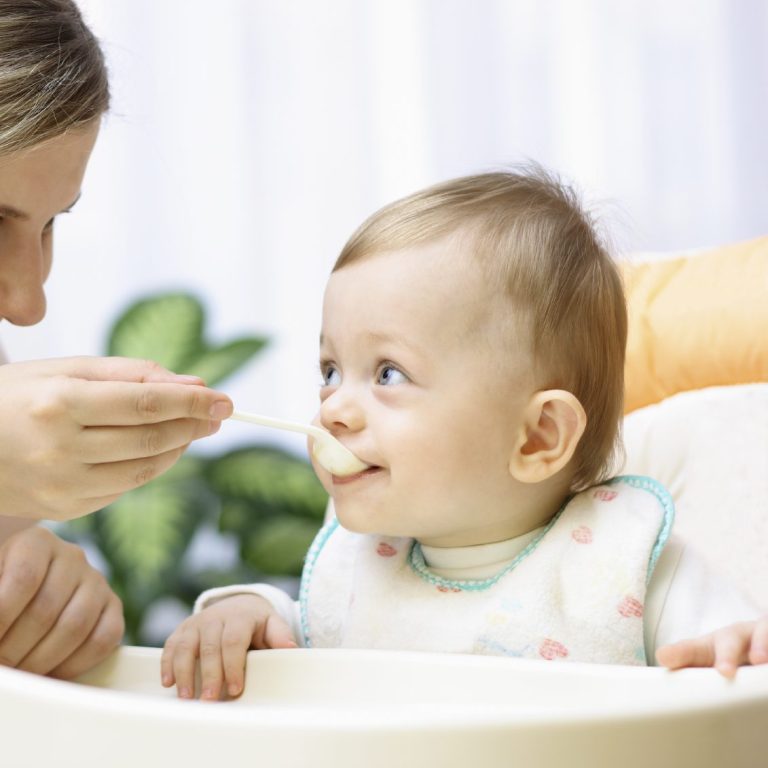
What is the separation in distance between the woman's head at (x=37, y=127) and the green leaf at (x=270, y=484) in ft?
4.72

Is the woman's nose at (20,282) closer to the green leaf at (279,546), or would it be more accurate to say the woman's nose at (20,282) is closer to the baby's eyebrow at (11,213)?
the baby's eyebrow at (11,213)

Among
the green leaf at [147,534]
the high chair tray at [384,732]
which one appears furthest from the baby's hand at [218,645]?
the green leaf at [147,534]

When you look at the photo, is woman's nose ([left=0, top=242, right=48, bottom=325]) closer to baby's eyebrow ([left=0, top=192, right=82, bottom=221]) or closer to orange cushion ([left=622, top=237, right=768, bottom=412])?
baby's eyebrow ([left=0, top=192, right=82, bottom=221])

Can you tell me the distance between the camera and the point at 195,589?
105 inches

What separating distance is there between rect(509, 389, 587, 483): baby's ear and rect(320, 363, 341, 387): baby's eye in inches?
7.8

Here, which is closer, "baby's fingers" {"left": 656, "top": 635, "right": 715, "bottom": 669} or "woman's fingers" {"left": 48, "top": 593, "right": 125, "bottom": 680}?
"baby's fingers" {"left": 656, "top": 635, "right": 715, "bottom": 669}

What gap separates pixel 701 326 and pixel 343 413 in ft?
2.05

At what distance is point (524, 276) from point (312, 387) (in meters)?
2.00

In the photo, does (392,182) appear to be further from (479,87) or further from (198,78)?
(198,78)

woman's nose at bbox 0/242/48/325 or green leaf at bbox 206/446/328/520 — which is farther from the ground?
woman's nose at bbox 0/242/48/325

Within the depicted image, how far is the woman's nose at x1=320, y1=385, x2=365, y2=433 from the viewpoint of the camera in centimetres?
105

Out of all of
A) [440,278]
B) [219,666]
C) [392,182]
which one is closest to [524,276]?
[440,278]

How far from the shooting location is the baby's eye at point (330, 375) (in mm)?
1118

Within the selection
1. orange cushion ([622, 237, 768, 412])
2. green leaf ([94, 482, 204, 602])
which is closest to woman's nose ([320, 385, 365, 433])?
orange cushion ([622, 237, 768, 412])
